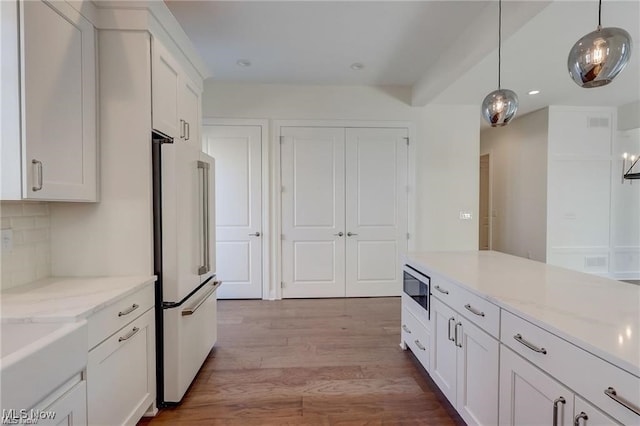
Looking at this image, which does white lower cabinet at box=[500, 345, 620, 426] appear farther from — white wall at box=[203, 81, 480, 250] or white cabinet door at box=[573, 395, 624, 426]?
white wall at box=[203, 81, 480, 250]

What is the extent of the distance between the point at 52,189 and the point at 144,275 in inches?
25.7

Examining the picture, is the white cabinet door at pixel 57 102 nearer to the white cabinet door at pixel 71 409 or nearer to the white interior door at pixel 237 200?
the white cabinet door at pixel 71 409

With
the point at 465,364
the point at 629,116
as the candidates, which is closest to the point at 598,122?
the point at 629,116

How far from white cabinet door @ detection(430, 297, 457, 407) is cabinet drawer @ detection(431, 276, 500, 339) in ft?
0.21

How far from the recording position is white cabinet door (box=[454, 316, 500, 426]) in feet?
4.66

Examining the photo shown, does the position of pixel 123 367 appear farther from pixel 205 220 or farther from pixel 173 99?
pixel 173 99

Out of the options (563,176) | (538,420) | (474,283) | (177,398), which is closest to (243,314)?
(177,398)

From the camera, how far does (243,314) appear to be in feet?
11.8

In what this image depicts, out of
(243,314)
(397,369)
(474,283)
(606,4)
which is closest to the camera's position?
(474,283)

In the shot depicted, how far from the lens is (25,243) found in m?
1.69

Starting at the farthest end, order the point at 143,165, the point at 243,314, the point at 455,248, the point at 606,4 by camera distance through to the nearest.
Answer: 1. the point at 455,248
2. the point at 243,314
3. the point at 606,4
4. the point at 143,165

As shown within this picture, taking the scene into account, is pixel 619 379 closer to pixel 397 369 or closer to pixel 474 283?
pixel 474 283

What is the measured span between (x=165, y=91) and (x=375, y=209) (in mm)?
2889

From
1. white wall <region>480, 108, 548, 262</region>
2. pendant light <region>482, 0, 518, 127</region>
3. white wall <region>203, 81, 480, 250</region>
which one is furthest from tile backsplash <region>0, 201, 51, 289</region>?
white wall <region>480, 108, 548, 262</region>
